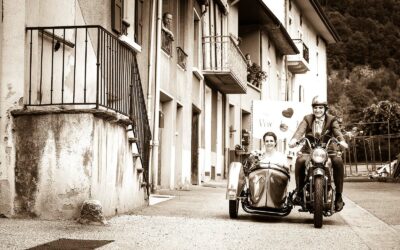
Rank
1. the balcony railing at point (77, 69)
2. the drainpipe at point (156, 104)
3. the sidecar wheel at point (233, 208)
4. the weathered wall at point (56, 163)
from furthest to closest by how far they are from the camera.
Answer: the drainpipe at point (156, 104) → the sidecar wheel at point (233, 208) → the balcony railing at point (77, 69) → the weathered wall at point (56, 163)

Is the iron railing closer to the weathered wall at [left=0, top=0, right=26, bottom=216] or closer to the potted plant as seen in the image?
the potted plant

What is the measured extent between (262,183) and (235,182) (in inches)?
14.8

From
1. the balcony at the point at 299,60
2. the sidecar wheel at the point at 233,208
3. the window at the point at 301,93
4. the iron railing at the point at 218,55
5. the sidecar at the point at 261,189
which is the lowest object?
the sidecar wheel at the point at 233,208

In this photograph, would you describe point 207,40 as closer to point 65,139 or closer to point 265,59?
point 265,59

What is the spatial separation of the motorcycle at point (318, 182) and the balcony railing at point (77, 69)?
2.58 m

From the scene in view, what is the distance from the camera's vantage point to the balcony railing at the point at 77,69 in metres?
9.45

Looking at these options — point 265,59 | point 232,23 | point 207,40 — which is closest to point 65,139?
point 207,40

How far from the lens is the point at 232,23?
2802 cm

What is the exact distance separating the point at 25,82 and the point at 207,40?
13.9m

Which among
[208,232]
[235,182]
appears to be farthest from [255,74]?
[208,232]

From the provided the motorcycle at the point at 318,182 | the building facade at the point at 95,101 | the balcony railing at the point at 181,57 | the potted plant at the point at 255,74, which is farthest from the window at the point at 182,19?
the potted plant at the point at 255,74

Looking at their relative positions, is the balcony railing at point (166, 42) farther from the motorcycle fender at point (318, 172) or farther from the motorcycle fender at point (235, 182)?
the motorcycle fender at point (318, 172)

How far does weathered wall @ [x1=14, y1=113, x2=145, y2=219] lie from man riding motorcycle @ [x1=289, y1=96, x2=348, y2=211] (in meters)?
2.63

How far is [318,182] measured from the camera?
9.39m
